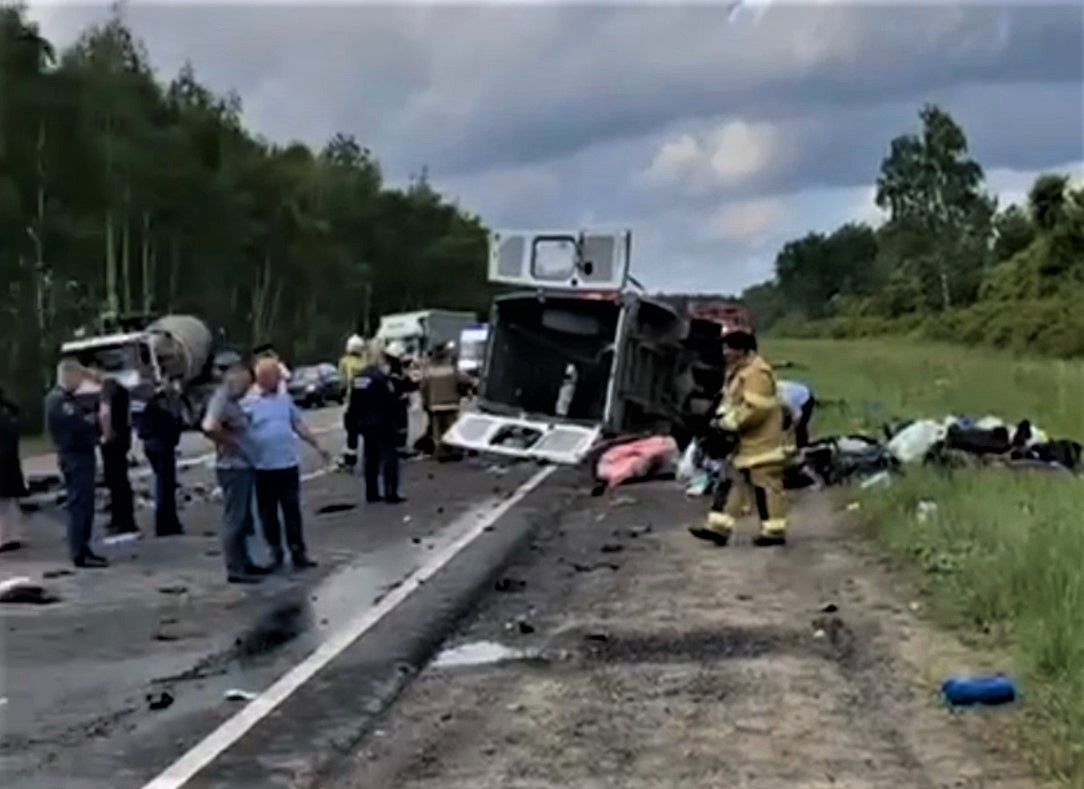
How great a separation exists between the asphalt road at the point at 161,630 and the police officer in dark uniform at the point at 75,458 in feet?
0.82

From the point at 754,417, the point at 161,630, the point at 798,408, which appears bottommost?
the point at 161,630

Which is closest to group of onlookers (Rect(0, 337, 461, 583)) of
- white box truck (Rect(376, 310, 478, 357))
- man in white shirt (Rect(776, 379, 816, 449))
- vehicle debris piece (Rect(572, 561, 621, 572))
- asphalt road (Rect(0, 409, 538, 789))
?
asphalt road (Rect(0, 409, 538, 789))

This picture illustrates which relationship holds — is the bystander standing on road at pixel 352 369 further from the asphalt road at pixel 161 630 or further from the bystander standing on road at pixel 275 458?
the bystander standing on road at pixel 275 458

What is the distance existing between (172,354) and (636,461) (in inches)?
775

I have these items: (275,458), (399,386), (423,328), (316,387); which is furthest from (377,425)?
(423,328)

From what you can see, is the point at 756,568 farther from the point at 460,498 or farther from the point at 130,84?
the point at 130,84

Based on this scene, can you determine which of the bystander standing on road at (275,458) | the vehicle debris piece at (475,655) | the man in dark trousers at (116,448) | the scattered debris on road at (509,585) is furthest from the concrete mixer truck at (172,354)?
the vehicle debris piece at (475,655)

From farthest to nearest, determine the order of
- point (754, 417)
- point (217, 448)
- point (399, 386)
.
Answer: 1. point (399, 386)
2. point (754, 417)
3. point (217, 448)

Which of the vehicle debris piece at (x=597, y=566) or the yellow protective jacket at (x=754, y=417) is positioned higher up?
the yellow protective jacket at (x=754, y=417)

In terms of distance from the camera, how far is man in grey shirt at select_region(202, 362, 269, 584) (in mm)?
14352

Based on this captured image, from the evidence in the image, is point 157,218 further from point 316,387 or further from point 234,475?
point 234,475

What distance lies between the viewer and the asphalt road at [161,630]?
8719mm

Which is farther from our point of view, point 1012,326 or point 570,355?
point 1012,326

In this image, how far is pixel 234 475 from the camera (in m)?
14.5
